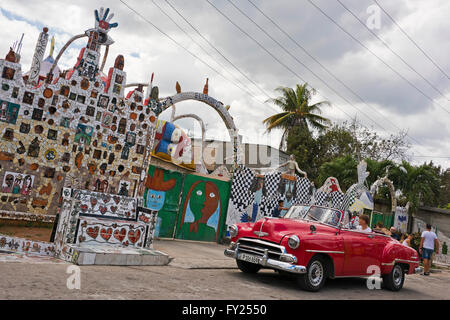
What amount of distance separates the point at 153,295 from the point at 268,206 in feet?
33.2

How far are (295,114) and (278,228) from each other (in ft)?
92.6

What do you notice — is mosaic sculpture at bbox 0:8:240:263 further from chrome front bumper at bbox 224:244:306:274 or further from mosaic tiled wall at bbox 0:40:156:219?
chrome front bumper at bbox 224:244:306:274

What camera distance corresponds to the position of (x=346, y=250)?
306 inches

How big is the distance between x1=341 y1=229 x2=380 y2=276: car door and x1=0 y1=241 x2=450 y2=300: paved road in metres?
0.47

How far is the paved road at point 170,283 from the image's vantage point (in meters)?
5.05

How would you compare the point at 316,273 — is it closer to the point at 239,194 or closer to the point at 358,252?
the point at 358,252

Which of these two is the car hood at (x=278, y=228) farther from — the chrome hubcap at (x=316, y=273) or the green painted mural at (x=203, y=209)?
the green painted mural at (x=203, y=209)

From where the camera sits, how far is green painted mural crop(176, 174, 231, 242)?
12.6 meters

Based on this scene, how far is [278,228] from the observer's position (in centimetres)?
764

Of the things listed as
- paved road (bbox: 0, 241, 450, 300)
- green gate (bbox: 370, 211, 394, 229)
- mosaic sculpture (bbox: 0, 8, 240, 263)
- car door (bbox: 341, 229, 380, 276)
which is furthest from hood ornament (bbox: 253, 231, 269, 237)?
green gate (bbox: 370, 211, 394, 229)

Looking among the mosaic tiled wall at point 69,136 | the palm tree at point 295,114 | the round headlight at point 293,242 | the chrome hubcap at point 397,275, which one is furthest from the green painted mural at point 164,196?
the palm tree at point 295,114
